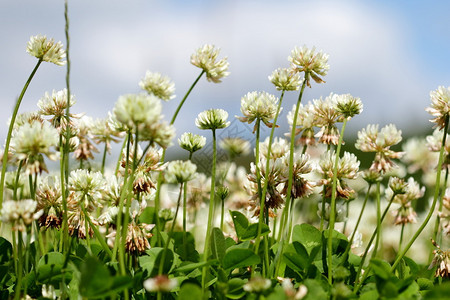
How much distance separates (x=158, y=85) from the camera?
4.44ft

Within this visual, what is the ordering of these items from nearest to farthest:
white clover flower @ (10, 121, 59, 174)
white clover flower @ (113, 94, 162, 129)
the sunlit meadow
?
white clover flower @ (113, 94, 162, 129)
white clover flower @ (10, 121, 59, 174)
the sunlit meadow

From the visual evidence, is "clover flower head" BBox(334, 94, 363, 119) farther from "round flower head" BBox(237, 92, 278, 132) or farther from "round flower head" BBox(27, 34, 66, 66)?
"round flower head" BBox(27, 34, 66, 66)

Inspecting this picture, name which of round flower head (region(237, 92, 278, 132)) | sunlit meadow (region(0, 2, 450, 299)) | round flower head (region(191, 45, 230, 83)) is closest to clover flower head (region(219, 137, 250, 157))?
sunlit meadow (region(0, 2, 450, 299))

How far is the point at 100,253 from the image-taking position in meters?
1.53

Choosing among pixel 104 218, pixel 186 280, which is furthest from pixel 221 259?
pixel 104 218

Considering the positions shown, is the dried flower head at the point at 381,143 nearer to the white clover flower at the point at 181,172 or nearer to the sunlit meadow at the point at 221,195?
the sunlit meadow at the point at 221,195

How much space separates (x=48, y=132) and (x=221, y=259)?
61 cm

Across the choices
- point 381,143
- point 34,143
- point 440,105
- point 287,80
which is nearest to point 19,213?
point 34,143

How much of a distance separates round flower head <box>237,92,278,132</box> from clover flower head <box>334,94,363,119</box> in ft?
0.63

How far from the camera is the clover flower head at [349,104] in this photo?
1452mm

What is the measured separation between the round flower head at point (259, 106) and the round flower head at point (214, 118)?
0.11m

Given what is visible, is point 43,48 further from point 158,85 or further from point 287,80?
point 287,80

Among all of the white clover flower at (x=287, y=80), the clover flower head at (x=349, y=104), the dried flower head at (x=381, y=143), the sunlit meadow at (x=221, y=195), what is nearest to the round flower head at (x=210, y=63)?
the sunlit meadow at (x=221, y=195)

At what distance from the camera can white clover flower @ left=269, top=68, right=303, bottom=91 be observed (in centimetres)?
150
